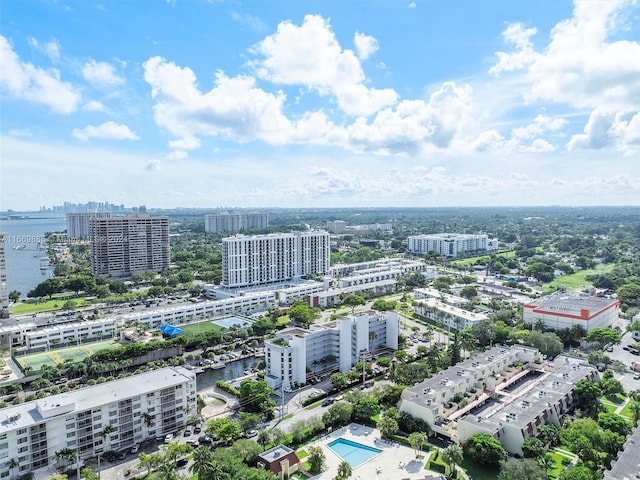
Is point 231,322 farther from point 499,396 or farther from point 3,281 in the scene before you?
point 499,396

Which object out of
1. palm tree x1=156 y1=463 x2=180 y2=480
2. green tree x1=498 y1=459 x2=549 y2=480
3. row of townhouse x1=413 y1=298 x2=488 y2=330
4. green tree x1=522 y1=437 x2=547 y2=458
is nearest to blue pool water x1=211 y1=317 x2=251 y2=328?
row of townhouse x1=413 y1=298 x2=488 y2=330

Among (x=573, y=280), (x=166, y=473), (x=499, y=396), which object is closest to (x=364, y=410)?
(x=499, y=396)

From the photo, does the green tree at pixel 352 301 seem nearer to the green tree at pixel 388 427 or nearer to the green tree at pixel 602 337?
the green tree at pixel 602 337

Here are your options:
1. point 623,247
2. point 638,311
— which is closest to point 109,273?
point 638,311

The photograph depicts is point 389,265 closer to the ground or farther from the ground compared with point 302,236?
closer to the ground

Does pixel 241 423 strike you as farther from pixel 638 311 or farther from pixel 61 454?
pixel 638 311

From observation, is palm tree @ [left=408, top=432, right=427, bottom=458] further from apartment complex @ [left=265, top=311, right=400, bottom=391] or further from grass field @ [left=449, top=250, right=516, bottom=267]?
grass field @ [left=449, top=250, right=516, bottom=267]
